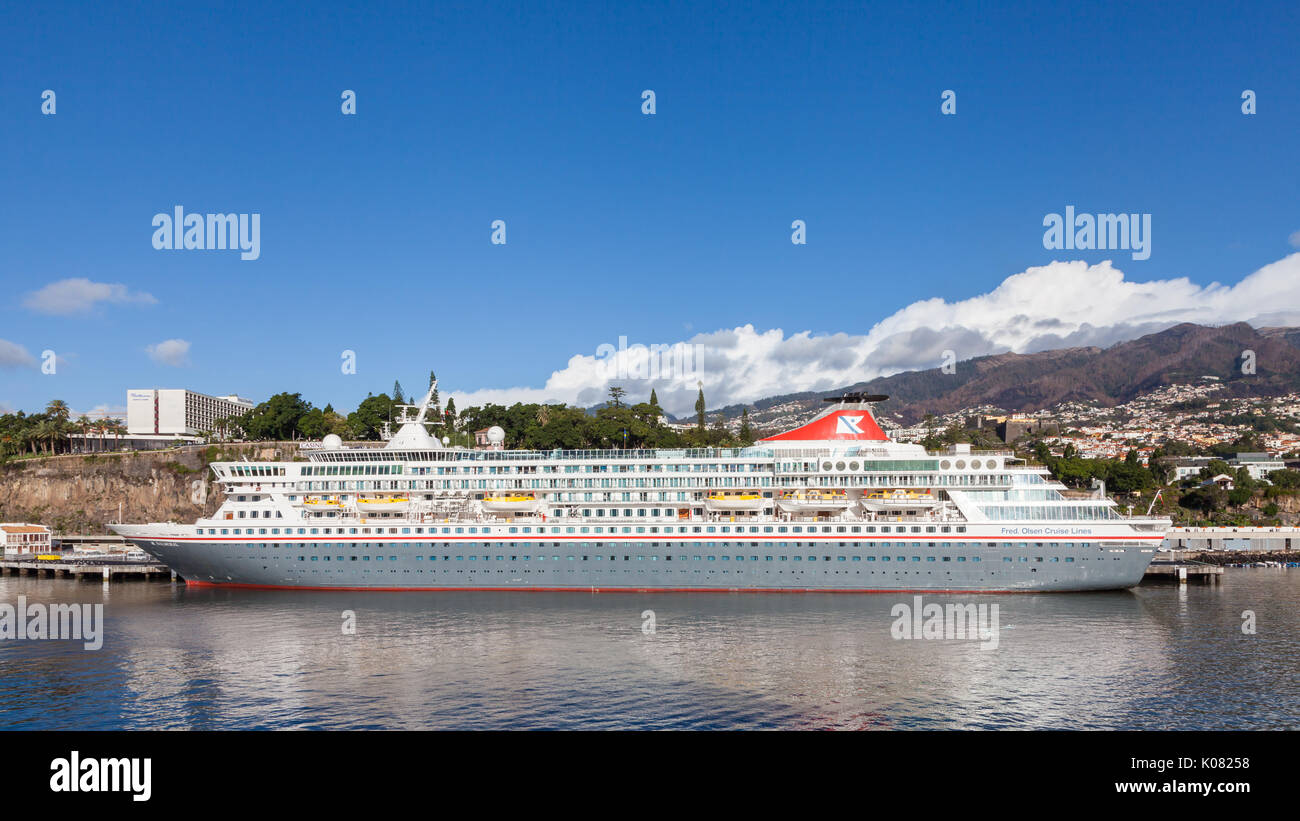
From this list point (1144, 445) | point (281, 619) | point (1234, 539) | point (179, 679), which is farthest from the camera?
point (1144, 445)

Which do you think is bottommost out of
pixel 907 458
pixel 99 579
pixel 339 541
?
pixel 99 579

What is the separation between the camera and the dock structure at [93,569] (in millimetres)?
45688

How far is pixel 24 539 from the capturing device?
185 ft

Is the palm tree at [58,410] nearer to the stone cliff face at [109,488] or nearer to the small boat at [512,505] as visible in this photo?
the stone cliff face at [109,488]

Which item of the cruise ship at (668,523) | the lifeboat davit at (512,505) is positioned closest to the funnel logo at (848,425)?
the cruise ship at (668,523)

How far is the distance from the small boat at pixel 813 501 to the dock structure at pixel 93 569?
33551 mm

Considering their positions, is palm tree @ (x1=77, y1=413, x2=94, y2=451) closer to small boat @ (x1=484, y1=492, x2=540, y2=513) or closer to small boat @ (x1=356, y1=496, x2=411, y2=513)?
small boat @ (x1=356, y1=496, x2=411, y2=513)

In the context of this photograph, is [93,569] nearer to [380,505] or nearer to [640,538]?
[380,505]

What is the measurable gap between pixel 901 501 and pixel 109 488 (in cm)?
7105
